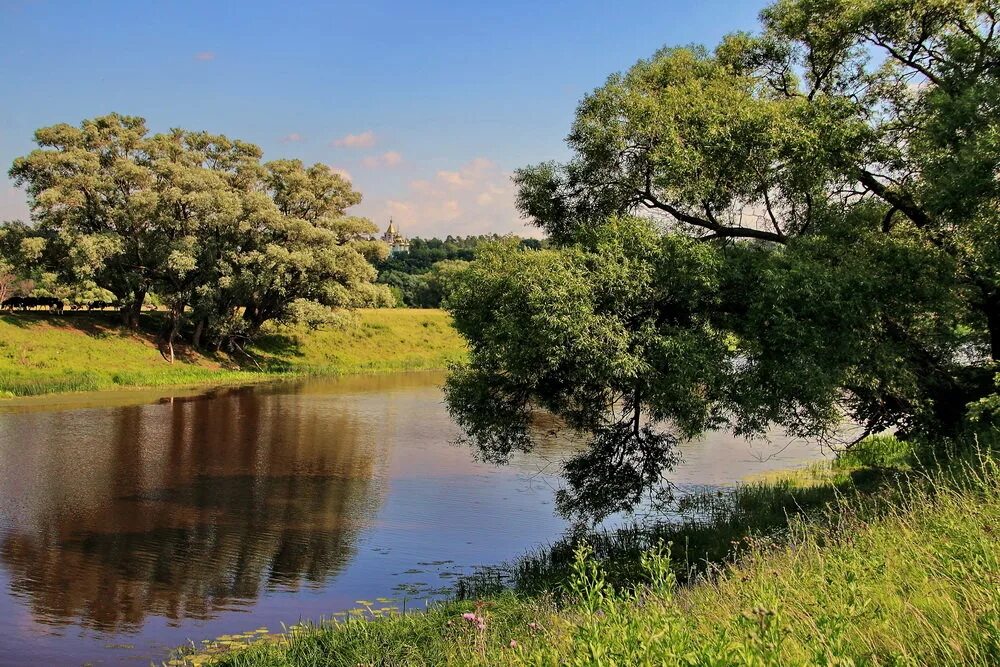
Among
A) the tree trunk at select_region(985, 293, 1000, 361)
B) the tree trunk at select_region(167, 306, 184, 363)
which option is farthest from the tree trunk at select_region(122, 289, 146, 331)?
the tree trunk at select_region(985, 293, 1000, 361)

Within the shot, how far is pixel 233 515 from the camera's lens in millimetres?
18875

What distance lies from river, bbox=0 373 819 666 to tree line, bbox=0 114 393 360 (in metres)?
13.3

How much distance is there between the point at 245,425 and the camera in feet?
104

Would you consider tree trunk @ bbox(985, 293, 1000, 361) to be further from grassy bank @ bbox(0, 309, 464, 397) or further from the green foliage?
grassy bank @ bbox(0, 309, 464, 397)

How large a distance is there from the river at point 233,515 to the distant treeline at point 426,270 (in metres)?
5.39

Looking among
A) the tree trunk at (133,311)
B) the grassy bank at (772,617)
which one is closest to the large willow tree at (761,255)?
the grassy bank at (772,617)

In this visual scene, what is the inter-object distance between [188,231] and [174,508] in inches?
1204

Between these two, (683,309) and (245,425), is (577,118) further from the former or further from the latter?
(245,425)

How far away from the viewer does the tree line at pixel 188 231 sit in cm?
4400

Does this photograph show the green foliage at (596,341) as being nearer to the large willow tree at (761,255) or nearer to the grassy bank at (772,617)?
the large willow tree at (761,255)

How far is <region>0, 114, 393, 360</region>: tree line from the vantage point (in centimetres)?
4400

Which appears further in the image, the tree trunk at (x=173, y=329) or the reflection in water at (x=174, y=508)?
the tree trunk at (x=173, y=329)

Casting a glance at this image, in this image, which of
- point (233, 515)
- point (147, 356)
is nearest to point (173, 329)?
point (147, 356)

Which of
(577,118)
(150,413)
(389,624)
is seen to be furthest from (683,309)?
(150,413)
